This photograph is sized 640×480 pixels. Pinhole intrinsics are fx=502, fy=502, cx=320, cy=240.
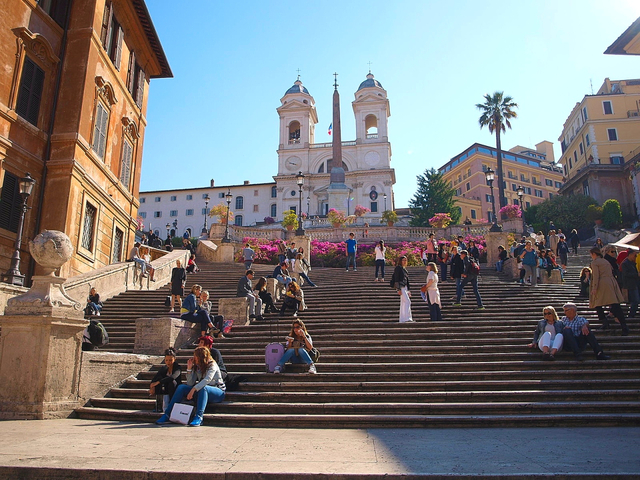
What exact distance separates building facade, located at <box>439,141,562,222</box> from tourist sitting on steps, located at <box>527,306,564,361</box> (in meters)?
66.6

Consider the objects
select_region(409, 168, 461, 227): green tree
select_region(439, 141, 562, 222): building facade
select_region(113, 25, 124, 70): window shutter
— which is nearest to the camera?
select_region(113, 25, 124, 70): window shutter

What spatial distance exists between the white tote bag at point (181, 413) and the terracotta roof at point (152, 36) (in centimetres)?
2086

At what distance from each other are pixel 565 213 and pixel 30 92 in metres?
41.7

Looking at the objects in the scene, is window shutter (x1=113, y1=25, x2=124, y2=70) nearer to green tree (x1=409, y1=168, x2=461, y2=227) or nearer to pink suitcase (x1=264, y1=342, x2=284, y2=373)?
pink suitcase (x1=264, y1=342, x2=284, y2=373)

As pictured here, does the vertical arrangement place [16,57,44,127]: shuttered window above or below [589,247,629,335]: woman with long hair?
above

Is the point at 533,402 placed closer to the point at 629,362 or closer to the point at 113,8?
the point at 629,362

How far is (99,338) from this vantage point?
8750mm

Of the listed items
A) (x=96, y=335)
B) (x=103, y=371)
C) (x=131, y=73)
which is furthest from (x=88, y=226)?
(x=103, y=371)

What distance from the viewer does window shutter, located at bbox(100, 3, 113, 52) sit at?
64.9ft

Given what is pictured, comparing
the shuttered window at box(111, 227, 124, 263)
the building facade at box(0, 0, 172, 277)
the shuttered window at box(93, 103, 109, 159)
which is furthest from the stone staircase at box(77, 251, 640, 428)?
the shuttered window at box(93, 103, 109, 159)

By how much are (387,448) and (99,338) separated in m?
5.70

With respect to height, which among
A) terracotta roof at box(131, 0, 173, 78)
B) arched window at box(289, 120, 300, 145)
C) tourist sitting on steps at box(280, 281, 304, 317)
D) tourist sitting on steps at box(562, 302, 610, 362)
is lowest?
tourist sitting on steps at box(562, 302, 610, 362)

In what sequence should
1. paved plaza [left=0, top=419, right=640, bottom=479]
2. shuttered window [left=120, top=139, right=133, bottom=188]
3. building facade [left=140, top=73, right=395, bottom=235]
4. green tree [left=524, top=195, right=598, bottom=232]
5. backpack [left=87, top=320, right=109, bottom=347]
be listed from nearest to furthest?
paved plaza [left=0, top=419, right=640, bottom=479], backpack [left=87, top=320, right=109, bottom=347], shuttered window [left=120, top=139, right=133, bottom=188], green tree [left=524, top=195, right=598, bottom=232], building facade [left=140, top=73, right=395, bottom=235]

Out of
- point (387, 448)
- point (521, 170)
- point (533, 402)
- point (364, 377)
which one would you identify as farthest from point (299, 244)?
point (521, 170)
